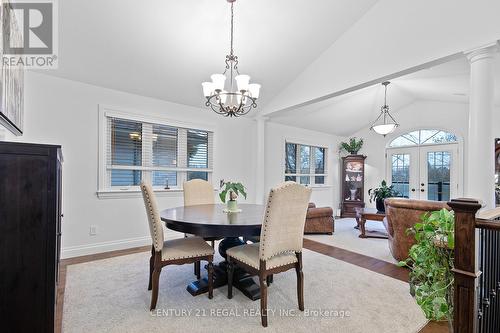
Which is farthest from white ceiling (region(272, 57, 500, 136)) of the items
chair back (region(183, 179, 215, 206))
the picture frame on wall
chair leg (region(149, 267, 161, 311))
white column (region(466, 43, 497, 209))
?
the picture frame on wall

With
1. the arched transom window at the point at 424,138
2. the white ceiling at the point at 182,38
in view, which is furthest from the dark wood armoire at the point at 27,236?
the arched transom window at the point at 424,138

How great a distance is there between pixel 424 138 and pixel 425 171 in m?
0.84

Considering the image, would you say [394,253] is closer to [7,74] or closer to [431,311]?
[431,311]

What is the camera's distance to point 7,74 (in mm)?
1804

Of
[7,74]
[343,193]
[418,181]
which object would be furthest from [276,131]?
[7,74]

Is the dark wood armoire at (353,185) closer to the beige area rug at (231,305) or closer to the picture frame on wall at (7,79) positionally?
the beige area rug at (231,305)

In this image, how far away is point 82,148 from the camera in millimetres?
3424

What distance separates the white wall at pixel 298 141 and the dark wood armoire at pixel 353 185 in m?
0.30

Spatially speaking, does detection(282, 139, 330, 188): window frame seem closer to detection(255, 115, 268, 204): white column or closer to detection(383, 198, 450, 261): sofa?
detection(255, 115, 268, 204): white column

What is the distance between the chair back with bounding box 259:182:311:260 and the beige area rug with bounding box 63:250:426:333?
532 millimetres

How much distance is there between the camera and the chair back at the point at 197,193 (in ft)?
11.1

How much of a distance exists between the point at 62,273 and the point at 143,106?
2.45 m

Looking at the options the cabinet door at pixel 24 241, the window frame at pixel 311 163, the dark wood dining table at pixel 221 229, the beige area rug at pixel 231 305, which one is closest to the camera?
the cabinet door at pixel 24 241

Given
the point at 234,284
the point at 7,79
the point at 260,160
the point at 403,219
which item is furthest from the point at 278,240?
the point at 260,160
